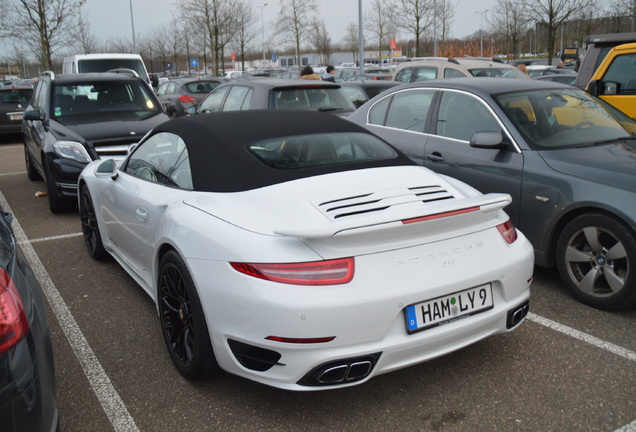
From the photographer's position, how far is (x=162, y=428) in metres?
2.77

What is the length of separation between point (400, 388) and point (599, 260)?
1.85 meters

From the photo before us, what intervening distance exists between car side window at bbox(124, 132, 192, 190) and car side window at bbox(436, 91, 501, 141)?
2.64 metres

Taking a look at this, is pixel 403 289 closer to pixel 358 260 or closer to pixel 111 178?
pixel 358 260

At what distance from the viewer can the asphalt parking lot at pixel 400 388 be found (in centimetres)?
278

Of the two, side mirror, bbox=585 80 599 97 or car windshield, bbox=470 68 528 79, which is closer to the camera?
side mirror, bbox=585 80 599 97

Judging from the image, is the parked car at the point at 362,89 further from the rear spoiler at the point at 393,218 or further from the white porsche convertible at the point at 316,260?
the rear spoiler at the point at 393,218

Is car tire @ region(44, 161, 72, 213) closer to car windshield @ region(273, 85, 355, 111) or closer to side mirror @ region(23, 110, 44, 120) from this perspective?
side mirror @ region(23, 110, 44, 120)

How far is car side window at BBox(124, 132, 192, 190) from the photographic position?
3510 mm

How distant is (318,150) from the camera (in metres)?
3.53

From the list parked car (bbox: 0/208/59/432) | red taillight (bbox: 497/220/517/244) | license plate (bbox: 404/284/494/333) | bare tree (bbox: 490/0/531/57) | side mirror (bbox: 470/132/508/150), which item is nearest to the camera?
parked car (bbox: 0/208/59/432)

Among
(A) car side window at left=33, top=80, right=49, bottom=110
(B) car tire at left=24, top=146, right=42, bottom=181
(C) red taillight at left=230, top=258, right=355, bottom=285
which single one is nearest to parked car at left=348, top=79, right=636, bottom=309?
(C) red taillight at left=230, top=258, right=355, bottom=285

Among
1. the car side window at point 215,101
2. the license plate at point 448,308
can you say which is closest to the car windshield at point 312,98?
the car side window at point 215,101

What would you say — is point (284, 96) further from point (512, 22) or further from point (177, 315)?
point (512, 22)

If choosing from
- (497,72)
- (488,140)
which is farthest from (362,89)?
(488,140)
